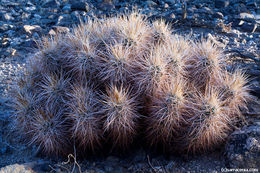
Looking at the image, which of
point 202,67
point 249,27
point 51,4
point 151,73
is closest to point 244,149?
point 202,67

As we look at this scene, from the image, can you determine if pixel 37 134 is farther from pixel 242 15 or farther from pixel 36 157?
pixel 242 15

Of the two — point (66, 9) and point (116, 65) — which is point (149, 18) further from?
point (116, 65)

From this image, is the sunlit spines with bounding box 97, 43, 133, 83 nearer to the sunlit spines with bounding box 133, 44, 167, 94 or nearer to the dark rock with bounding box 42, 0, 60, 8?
the sunlit spines with bounding box 133, 44, 167, 94

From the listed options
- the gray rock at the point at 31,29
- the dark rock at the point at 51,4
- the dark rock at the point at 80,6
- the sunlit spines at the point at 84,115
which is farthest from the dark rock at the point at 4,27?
the sunlit spines at the point at 84,115

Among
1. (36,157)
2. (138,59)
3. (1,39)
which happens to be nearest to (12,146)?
(36,157)

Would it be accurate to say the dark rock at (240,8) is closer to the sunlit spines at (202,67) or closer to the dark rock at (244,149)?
the sunlit spines at (202,67)
